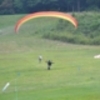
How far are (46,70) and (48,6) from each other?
1644 inches

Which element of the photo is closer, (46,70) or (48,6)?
(46,70)

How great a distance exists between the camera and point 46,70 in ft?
97.5

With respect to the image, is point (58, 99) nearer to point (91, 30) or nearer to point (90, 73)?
point (90, 73)

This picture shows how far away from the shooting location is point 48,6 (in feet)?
233

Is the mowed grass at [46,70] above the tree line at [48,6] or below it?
above

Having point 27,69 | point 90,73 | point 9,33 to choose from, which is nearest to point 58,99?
point 90,73

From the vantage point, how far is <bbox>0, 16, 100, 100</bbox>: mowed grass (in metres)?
21.2

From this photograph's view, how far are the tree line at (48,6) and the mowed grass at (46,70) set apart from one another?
17.5 meters

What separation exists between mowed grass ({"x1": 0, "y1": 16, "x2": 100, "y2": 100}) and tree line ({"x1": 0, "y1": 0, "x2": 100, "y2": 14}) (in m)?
17.5

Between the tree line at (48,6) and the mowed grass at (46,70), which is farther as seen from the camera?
the tree line at (48,6)

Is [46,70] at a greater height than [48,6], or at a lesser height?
greater

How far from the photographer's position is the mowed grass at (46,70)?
69.7ft

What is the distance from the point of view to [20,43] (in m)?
47.3

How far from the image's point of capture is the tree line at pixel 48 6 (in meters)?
70.0
